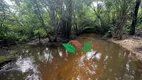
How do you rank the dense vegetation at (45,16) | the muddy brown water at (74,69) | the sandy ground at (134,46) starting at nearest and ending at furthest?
the muddy brown water at (74,69), the sandy ground at (134,46), the dense vegetation at (45,16)

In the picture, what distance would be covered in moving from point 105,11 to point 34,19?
7358 millimetres

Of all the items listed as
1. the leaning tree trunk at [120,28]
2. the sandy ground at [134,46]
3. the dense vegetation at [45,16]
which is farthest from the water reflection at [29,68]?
the leaning tree trunk at [120,28]

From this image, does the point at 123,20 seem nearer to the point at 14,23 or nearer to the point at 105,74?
the point at 105,74

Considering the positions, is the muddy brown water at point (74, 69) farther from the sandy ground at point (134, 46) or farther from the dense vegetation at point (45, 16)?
the dense vegetation at point (45, 16)

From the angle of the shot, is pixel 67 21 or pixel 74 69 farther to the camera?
pixel 67 21

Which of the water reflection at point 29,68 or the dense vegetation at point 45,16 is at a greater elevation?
the dense vegetation at point 45,16

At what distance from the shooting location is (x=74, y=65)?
5.59 m

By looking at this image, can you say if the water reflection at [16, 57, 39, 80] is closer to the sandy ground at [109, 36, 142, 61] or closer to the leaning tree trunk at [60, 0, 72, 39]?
the sandy ground at [109, 36, 142, 61]

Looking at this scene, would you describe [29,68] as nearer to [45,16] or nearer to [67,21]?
[67,21]

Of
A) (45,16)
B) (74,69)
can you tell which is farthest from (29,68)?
(45,16)

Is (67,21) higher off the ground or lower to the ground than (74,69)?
higher

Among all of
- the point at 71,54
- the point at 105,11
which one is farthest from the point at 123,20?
the point at 71,54

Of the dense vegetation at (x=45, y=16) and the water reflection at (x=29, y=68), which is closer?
the water reflection at (x=29, y=68)

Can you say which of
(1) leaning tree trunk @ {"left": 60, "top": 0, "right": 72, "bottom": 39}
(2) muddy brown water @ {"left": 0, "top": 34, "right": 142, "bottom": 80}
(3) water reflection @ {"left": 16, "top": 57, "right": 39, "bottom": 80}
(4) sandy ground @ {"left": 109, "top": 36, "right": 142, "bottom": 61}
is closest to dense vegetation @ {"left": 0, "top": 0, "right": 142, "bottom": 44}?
(1) leaning tree trunk @ {"left": 60, "top": 0, "right": 72, "bottom": 39}
